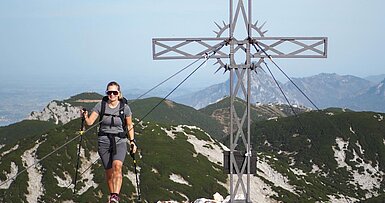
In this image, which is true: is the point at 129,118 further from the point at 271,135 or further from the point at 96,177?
the point at 271,135

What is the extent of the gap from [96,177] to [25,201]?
30.4 ft

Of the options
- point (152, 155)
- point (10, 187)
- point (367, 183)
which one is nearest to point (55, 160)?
point (10, 187)

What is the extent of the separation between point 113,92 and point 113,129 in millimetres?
923

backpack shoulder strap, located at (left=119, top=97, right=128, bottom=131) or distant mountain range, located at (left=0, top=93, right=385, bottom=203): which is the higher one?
backpack shoulder strap, located at (left=119, top=97, right=128, bottom=131)

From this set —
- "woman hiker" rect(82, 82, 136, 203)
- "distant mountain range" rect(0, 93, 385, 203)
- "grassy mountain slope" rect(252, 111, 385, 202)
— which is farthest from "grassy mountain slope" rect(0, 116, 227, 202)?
"woman hiker" rect(82, 82, 136, 203)

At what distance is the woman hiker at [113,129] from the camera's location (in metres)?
10.7

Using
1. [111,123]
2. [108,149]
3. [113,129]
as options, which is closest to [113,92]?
[111,123]

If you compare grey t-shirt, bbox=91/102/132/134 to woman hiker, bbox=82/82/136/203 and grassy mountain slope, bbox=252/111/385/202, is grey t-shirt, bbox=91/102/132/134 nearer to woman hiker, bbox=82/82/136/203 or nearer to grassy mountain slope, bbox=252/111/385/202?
woman hiker, bbox=82/82/136/203

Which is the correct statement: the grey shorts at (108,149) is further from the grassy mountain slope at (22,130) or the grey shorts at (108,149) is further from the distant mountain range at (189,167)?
the grassy mountain slope at (22,130)

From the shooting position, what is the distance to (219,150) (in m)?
79.3

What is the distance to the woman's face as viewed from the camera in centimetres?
1059

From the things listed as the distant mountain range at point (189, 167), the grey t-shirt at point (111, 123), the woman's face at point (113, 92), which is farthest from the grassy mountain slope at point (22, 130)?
the woman's face at point (113, 92)

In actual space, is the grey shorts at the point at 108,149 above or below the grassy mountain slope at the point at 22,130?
above

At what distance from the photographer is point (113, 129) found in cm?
1070
